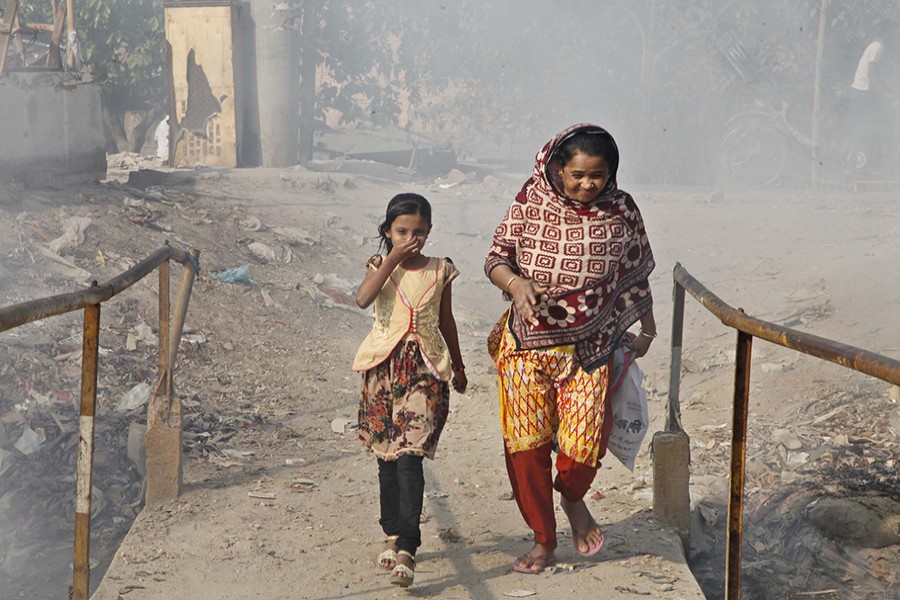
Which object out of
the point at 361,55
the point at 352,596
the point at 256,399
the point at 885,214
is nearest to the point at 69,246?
the point at 256,399

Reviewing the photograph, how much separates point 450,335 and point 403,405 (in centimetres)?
30

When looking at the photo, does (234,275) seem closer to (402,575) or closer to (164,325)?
(164,325)

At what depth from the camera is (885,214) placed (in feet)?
39.2

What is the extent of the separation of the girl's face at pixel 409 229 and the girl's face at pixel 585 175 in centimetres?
48

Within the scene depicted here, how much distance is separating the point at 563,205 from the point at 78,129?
7.88m

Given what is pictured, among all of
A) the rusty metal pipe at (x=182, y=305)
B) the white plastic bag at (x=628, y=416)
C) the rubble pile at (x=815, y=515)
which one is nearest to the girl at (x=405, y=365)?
the white plastic bag at (x=628, y=416)

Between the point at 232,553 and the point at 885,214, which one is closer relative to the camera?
the point at 232,553

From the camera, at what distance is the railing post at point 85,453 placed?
107 inches

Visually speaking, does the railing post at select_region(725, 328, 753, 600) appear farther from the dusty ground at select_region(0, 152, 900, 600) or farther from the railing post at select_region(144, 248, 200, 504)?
the railing post at select_region(144, 248, 200, 504)

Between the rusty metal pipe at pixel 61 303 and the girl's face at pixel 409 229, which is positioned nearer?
the rusty metal pipe at pixel 61 303

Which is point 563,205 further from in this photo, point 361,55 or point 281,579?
point 361,55

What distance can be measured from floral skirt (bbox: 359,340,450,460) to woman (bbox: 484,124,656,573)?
0.24m

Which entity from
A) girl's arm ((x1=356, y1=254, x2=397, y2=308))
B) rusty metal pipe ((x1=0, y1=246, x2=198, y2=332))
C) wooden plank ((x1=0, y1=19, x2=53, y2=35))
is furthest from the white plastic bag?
wooden plank ((x1=0, y1=19, x2=53, y2=35))

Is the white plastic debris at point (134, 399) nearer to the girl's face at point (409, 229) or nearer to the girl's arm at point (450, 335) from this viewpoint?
the girl's arm at point (450, 335)
